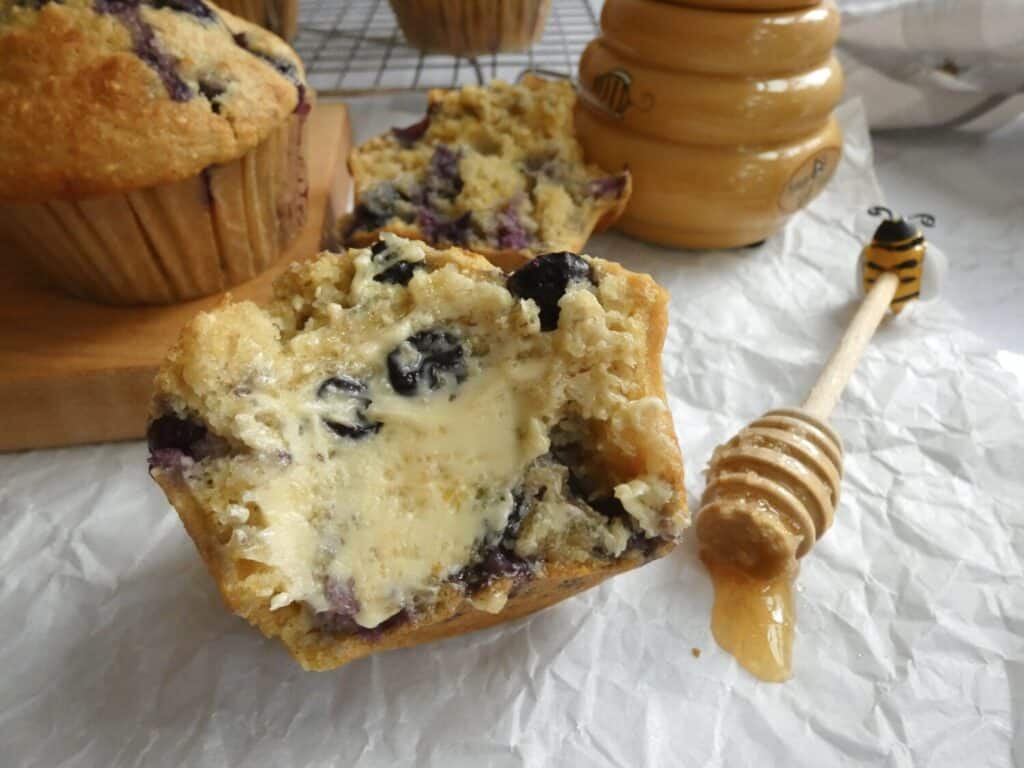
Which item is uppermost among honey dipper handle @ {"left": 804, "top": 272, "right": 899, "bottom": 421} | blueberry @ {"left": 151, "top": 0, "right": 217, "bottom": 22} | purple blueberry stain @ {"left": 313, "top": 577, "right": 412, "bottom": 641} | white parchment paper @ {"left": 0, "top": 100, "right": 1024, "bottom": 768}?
blueberry @ {"left": 151, "top": 0, "right": 217, "bottom": 22}

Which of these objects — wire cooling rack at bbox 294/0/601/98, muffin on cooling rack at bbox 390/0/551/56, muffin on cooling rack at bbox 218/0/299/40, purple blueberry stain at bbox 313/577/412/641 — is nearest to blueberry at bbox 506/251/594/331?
purple blueberry stain at bbox 313/577/412/641

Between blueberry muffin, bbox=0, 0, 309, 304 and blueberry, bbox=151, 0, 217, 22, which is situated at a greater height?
blueberry, bbox=151, 0, 217, 22

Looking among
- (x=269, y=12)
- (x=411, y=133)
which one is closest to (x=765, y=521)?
(x=411, y=133)

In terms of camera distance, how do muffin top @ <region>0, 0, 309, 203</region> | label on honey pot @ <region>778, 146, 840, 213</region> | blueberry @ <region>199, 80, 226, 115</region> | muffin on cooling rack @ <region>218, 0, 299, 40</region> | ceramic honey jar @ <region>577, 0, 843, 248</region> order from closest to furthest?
muffin top @ <region>0, 0, 309, 203</region>
blueberry @ <region>199, 80, 226, 115</region>
ceramic honey jar @ <region>577, 0, 843, 248</region>
label on honey pot @ <region>778, 146, 840, 213</region>
muffin on cooling rack @ <region>218, 0, 299, 40</region>

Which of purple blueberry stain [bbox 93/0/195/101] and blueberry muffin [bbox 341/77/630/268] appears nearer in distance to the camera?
purple blueberry stain [bbox 93/0/195/101]

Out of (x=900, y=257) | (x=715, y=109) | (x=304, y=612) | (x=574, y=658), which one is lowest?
(x=574, y=658)

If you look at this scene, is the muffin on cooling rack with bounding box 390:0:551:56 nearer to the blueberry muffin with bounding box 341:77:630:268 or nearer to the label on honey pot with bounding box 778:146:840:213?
the blueberry muffin with bounding box 341:77:630:268

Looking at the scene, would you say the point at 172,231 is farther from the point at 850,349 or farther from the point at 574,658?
the point at 850,349
